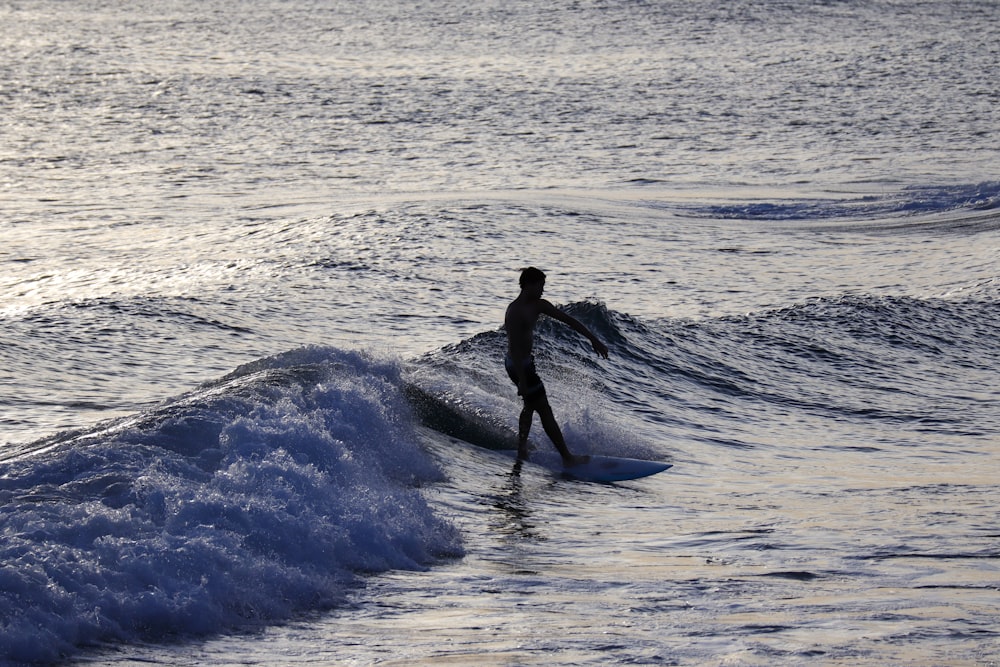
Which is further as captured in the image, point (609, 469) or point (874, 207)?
point (874, 207)

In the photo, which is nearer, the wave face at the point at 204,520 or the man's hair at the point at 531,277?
the wave face at the point at 204,520

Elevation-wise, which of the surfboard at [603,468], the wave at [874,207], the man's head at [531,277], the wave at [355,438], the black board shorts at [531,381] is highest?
the wave at [874,207]

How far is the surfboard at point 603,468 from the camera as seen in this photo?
32.0 ft

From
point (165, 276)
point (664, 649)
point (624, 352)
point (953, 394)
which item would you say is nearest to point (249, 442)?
point (664, 649)

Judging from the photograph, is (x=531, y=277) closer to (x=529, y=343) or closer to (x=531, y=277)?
(x=531, y=277)

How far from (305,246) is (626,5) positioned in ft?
111

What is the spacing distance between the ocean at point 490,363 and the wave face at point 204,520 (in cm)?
3

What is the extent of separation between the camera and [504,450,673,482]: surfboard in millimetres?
9750

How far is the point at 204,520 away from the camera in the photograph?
22.9 feet

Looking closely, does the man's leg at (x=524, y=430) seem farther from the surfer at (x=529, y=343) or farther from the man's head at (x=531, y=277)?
the man's head at (x=531, y=277)

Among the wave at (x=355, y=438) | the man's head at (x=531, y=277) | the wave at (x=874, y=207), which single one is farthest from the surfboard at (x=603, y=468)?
the wave at (x=874, y=207)

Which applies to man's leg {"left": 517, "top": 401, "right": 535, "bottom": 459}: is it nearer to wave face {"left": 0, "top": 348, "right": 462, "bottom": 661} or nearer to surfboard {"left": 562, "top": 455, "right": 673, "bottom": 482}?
surfboard {"left": 562, "top": 455, "right": 673, "bottom": 482}

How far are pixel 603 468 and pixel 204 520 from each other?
378cm

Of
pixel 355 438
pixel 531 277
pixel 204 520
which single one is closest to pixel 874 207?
pixel 531 277
